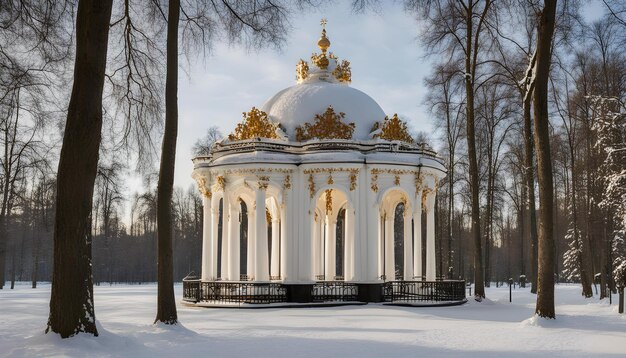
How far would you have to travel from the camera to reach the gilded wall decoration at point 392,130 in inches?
1096

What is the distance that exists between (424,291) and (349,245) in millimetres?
3523

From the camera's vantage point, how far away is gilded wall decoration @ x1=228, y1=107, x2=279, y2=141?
90.0 ft

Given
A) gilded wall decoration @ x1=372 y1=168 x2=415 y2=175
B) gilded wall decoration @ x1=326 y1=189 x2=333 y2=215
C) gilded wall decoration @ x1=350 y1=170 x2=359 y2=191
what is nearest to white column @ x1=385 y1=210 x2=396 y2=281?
gilded wall decoration @ x1=326 y1=189 x2=333 y2=215

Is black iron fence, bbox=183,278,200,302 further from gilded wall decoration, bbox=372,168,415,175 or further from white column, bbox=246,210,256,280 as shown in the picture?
gilded wall decoration, bbox=372,168,415,175

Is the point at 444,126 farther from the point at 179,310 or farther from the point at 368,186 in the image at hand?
the point at 179,310

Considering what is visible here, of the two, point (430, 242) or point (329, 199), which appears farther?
point (329, 199)

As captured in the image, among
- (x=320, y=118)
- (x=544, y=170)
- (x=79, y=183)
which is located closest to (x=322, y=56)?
(x=320, y=118)

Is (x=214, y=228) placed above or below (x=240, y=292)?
above

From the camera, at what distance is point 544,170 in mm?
17188

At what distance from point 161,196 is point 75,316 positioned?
4.21 metres

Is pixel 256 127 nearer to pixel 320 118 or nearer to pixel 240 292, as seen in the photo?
pixel 320 118

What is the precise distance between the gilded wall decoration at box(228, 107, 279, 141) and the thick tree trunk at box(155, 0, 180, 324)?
1124cm

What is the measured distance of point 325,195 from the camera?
31.9m

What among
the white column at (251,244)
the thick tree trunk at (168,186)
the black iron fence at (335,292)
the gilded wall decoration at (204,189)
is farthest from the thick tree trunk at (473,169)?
the thick tree trunk at (168,186)
